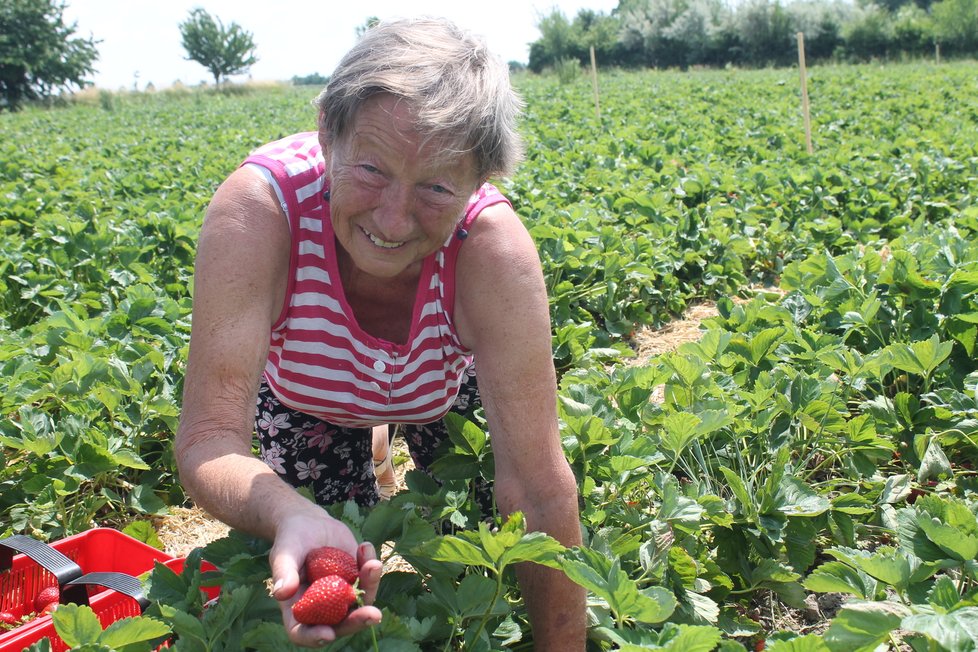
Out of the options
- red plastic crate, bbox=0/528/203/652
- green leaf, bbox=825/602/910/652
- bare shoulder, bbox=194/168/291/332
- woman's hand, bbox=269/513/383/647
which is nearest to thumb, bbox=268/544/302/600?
woman's hand, bbox=269/513/383/647

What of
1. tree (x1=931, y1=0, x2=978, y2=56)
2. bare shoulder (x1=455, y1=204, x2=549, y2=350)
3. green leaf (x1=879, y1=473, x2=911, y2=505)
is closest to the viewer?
bare shoulder (x1=455, y1=204, x2=549, y2=350)

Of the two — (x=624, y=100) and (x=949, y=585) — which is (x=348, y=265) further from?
(x=624, y=100)

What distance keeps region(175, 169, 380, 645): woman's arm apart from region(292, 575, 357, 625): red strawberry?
15 cm

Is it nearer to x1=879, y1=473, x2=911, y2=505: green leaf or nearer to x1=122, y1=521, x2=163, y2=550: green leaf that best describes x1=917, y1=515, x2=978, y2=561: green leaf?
x1=879, y1=473, x2=911, y2=505: green leaf

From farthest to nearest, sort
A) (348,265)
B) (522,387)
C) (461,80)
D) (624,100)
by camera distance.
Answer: (624,100), (348,265), (522,387), (461,80)

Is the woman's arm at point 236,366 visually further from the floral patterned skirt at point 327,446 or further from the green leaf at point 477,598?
the floral patterned skirt at point 327,446

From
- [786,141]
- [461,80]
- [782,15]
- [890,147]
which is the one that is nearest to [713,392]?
[461,80]

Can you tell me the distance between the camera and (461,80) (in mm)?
1627

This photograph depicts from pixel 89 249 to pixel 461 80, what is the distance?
167 inches

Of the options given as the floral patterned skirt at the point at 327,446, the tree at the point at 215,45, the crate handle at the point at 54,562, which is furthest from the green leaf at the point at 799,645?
the tree at the point at 215,45

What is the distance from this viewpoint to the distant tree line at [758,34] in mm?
37594

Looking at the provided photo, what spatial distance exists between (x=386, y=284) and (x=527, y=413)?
49cm

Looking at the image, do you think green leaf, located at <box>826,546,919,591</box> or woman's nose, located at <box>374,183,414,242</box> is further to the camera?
woman's nose, located at <box>374,183,414,242</box>

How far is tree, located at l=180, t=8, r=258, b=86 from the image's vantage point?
182 feet
